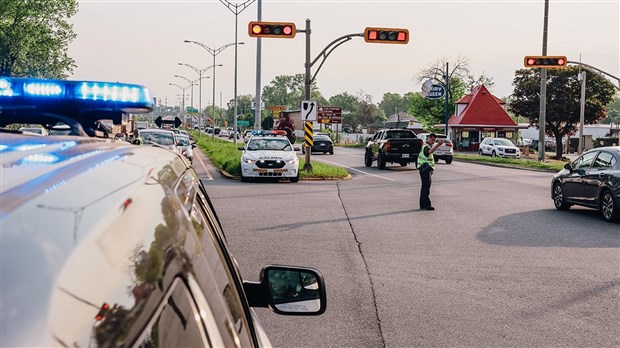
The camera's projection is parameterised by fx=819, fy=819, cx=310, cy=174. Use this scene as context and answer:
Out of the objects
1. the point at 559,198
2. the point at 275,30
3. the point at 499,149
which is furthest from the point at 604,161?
the point at 499,149

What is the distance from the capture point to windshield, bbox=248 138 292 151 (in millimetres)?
26312

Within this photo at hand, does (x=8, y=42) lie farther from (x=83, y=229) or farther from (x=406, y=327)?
(x=83, y=229)

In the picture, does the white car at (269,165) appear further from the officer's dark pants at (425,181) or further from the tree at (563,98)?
the tree at (563,98)

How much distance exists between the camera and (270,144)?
87.7ft

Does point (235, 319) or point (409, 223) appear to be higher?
point (235, 319)

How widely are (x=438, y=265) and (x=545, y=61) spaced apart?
28400 millimetres

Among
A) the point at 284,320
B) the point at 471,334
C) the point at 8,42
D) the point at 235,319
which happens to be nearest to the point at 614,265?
the point at 471,334

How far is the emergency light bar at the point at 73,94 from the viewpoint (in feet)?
7.73

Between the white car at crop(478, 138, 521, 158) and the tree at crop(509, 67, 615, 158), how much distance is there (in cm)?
773

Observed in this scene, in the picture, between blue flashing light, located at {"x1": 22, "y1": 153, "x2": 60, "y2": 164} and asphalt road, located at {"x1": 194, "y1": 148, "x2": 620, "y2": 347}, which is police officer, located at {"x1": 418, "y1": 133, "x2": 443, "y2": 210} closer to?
asphalt road, located at {"x1": 194, "y1": 148, "x2": 620, "y2": 347}

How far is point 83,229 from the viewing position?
1.22m

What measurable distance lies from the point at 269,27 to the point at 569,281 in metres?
18.0

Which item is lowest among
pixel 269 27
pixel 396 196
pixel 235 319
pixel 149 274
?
pixel 396 196

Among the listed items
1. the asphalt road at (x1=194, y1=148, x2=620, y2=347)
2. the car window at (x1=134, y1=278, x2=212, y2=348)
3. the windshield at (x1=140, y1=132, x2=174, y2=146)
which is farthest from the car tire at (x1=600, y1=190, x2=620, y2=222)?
the windshield at (x1=140, y1=132, x2=174, y2=146)
